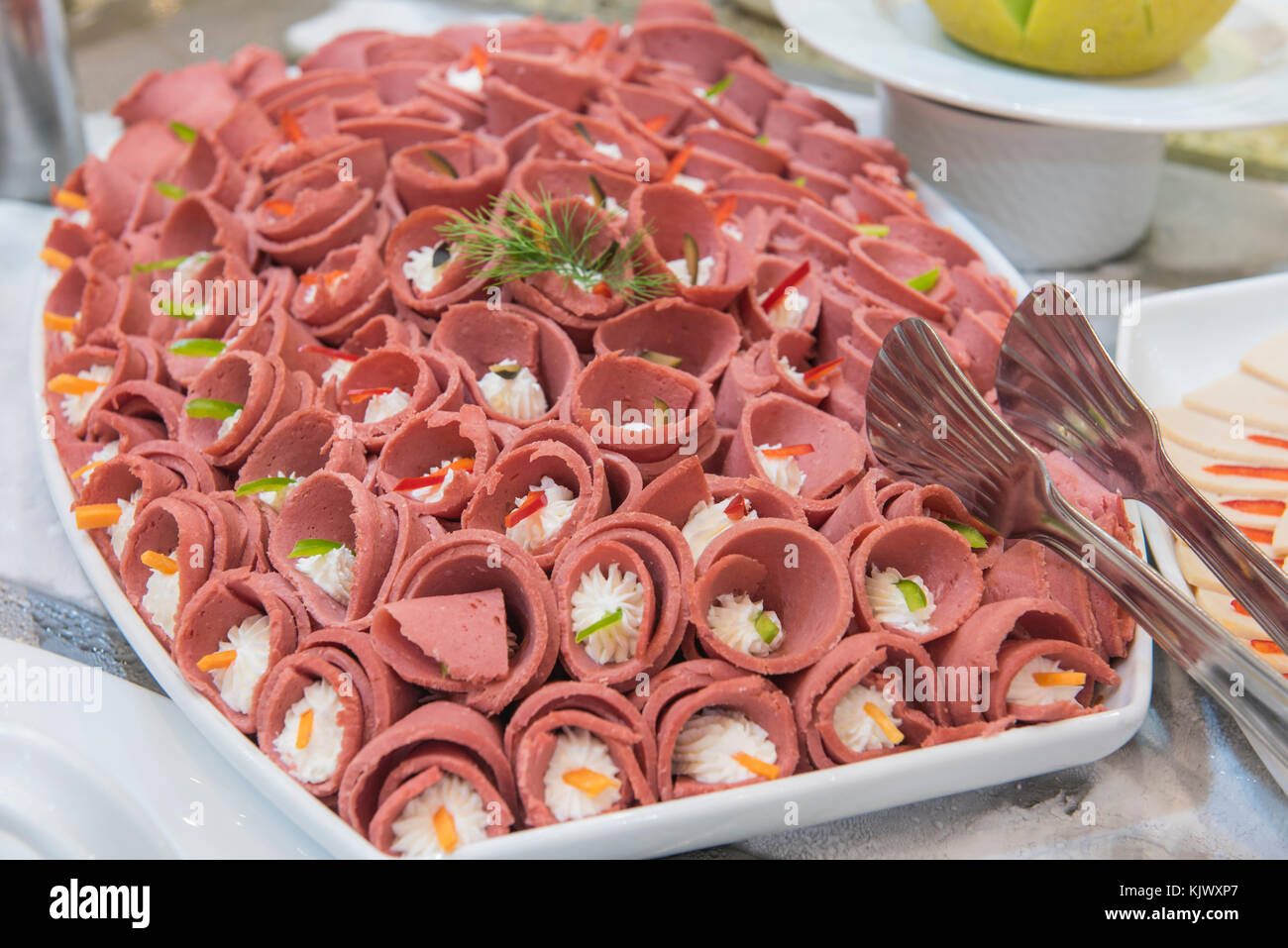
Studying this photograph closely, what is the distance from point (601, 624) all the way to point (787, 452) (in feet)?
0.99

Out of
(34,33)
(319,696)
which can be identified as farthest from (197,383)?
(34,33)

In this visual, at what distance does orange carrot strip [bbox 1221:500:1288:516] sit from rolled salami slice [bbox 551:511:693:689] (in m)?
0.60

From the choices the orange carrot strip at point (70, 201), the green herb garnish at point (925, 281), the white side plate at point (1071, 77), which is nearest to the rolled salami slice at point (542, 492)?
the green herb garnish at point (925, 281)

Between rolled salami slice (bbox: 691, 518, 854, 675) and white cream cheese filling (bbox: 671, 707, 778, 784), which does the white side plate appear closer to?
rolled salami slice (bbox: 691, 518, 854, 675)

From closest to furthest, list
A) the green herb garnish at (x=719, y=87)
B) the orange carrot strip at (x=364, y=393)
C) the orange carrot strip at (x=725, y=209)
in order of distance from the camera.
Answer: the orange carrot strip at (x=364, y=393) → the orange carrot strip at (x=725, y=209) → the green herb garnish at (x=719, y=87)

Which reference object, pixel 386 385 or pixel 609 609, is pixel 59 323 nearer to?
pixel 386 385

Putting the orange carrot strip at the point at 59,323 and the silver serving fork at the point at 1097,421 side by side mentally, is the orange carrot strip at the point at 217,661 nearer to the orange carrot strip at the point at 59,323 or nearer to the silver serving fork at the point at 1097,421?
the orange carrot strip at the point at 59,323

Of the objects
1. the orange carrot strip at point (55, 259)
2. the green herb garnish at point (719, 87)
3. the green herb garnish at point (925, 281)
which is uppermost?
the green herb garnish at point (719, 87)

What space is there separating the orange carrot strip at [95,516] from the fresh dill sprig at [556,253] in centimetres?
46

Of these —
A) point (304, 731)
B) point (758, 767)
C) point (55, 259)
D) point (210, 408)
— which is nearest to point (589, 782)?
point (758, 767)

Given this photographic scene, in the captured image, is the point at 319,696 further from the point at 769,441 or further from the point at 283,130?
the point at 283,130

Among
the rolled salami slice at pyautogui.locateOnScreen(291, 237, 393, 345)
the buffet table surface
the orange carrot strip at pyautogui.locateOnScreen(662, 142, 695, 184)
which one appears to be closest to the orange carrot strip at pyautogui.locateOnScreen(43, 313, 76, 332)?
the buffet table surface

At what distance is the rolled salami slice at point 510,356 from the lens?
1089 millimetres

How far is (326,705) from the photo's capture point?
2.79ft
